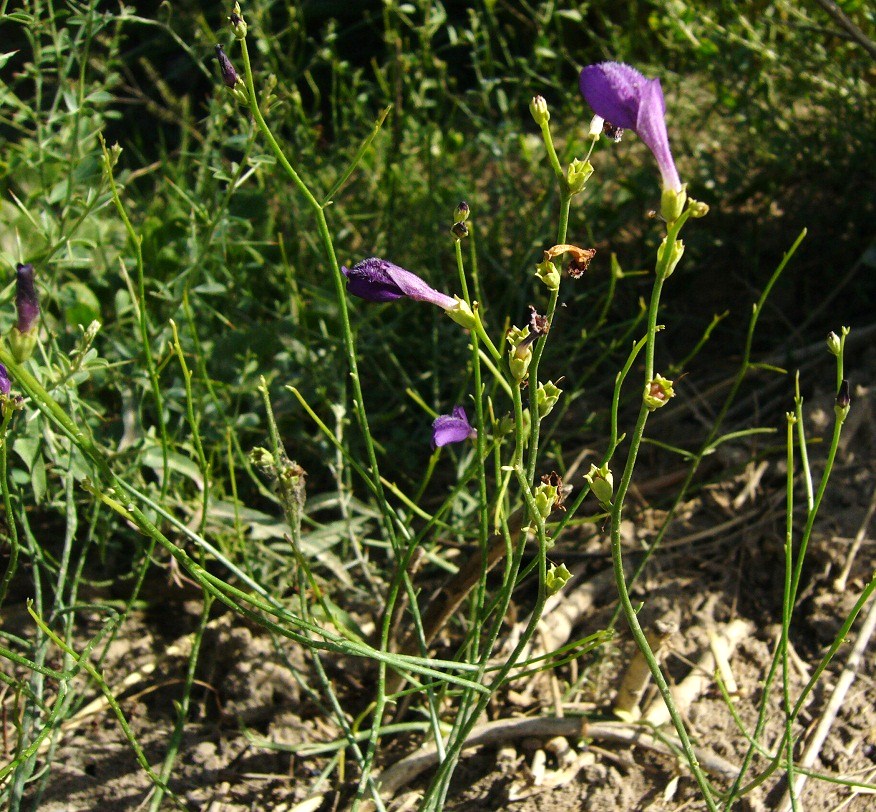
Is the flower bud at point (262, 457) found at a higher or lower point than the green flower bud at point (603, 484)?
lower

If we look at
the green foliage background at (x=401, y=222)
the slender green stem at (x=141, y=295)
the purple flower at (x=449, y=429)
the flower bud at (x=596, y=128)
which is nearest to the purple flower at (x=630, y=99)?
the flower bud at (x=596, y=128)

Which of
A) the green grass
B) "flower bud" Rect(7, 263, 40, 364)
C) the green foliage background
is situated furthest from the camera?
the green foliage background

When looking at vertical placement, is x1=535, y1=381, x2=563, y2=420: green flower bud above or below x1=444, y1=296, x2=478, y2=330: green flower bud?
below

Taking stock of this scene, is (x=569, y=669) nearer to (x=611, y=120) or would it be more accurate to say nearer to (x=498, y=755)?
(x=498, y=755)

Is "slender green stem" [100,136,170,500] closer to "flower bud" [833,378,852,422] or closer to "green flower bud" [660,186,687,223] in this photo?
"green flower bud" [660,186,687,223]

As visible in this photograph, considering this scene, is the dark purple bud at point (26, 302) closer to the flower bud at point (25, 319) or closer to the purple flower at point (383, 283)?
the flower bud at point (25, 319)

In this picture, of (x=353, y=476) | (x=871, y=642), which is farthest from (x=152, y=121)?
(x=871, y=642)

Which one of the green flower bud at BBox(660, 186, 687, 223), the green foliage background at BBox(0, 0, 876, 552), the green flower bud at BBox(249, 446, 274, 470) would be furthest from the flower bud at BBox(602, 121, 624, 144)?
the green foliage background at BBox(0, 0, 876, 552)

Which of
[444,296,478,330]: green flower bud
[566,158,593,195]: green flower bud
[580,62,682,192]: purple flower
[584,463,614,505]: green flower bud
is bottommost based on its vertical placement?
[584,463,614,505]: green flower bud
